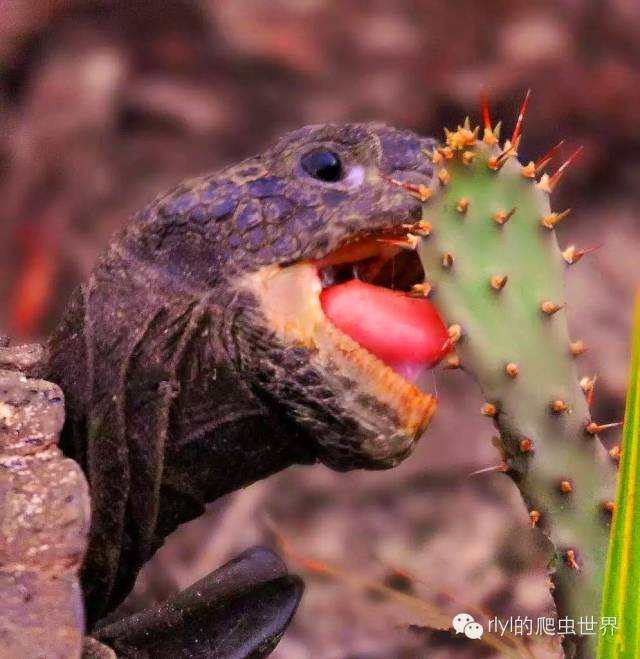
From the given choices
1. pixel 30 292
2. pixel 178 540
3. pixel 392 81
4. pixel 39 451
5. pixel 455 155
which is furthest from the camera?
pixel 392 81

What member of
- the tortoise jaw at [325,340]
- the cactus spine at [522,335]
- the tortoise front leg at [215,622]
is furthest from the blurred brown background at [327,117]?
the cactus spine at [522,335]

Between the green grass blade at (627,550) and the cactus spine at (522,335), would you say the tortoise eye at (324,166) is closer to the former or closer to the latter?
the cactus spine at (522,335)

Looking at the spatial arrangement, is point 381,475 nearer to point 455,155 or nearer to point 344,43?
point 344,43

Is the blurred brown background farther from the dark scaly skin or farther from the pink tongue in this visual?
the pink tongue

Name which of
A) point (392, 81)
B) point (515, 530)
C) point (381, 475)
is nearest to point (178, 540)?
point (381, 475)

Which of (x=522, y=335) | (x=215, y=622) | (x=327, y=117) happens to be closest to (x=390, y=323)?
(x=522, y=335)

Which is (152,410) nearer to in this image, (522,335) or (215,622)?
(215,622)
